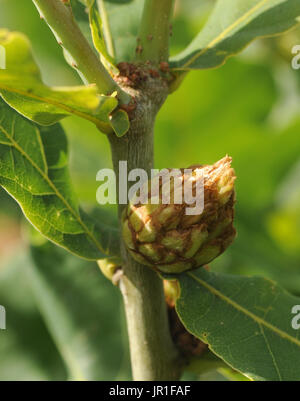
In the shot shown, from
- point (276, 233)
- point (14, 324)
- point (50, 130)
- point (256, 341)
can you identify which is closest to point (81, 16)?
point (50, 130)

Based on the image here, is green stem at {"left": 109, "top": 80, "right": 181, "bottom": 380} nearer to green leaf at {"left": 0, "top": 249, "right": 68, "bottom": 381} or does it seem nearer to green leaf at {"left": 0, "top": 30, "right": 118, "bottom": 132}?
green leaf at {"left": 0, "top": 30, "right": 118, "bottom": 132}

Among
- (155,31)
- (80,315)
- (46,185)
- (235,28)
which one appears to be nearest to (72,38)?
(155,31)

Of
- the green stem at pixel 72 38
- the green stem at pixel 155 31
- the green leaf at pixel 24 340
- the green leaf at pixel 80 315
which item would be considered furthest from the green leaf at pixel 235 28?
the green leaf at pixel 24 340

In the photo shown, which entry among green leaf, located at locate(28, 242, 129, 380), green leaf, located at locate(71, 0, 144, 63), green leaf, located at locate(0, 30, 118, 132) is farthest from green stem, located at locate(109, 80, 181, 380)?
green leaf, located at locate(28, 242, 129, 380)

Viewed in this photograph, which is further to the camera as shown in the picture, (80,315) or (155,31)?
(80,315)

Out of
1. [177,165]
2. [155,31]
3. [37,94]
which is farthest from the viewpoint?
[177,165]

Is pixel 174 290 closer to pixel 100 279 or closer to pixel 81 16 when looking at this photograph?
pixel 81 16

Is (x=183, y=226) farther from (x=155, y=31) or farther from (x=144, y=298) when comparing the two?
(x=155, y=31)
